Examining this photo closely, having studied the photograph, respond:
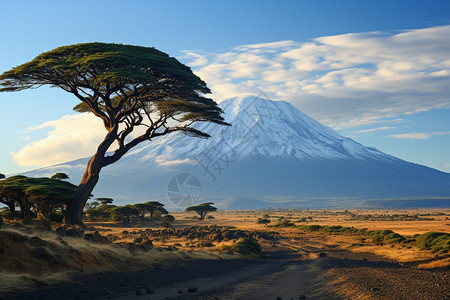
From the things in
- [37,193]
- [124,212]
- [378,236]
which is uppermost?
[37,193]

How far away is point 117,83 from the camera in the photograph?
30.9 metres

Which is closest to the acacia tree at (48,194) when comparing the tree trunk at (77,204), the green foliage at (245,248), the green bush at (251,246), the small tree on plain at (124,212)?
the tree trunk at (77,204)

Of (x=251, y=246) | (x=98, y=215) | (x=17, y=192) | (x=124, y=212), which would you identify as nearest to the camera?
(x=251, y=246)

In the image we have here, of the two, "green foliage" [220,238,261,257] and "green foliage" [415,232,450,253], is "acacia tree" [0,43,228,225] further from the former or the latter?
"green foliage" [415,232,450,253]

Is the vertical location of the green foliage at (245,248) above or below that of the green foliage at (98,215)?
below

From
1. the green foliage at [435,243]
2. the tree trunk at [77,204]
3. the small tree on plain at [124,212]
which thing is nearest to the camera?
the green foliage at [435,243]

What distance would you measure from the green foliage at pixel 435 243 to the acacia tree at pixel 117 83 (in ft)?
63.4

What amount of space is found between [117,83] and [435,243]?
82.1 feet

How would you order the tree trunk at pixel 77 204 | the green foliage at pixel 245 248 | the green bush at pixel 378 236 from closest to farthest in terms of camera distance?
the green foliage at pixel 245 248 → the tree trunk at pixel 77 204 → the green bush at pixel 378 236

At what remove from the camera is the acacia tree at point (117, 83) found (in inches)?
1122

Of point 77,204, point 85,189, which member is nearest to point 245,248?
point 85,189

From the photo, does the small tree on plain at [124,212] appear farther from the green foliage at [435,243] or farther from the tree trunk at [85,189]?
the green foliage at [435,243]

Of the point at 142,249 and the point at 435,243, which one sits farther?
the point at 435,243

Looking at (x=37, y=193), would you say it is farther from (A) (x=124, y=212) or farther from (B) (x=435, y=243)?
(B) (x=435, y=243)
